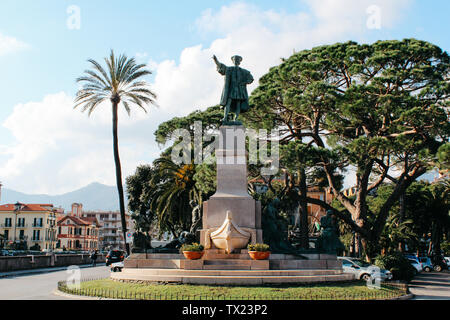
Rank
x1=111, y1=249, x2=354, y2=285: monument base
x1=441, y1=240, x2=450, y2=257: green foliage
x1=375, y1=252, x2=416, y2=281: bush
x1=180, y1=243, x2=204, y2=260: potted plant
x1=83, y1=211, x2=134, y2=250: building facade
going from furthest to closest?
x1=83, y1=211, x2=134, y2=250: building facade → x1=441, y1=240, x2=450, y2=257: green foliage → x1=375, y1=252, x2=416, y2=281: bush → x1=180, y1=243, x2=204, y2=260: potted plant → x1=111, y1=249, x2=354, y2=285: monument base

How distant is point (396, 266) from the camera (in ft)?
70.2

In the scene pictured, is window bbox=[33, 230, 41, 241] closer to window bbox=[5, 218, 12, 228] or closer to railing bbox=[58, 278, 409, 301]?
window bbox=[5, 218, 12, 228]

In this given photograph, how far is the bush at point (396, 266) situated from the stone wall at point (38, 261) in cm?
2144

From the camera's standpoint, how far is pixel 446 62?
27.6 meters

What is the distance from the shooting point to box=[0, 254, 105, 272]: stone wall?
27.6 meters

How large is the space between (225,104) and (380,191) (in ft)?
123

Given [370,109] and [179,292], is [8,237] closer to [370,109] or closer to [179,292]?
[370,109]

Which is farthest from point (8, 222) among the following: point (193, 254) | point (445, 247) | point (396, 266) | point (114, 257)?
point (193, 254)

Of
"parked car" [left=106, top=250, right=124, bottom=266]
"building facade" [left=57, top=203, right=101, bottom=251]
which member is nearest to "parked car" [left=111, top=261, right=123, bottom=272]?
"parked car" [left=106, top=250, right=124, bottom=266]

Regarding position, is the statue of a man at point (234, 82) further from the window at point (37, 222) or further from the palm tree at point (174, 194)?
the window at point (37, 222)

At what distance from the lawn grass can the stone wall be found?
16283mm

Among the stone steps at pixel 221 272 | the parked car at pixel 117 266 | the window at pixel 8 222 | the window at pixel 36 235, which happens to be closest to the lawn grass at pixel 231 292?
the stone steps at pixel 221 272

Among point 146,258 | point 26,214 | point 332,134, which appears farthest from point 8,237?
point 146,258

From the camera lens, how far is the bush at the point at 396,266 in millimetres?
21281
